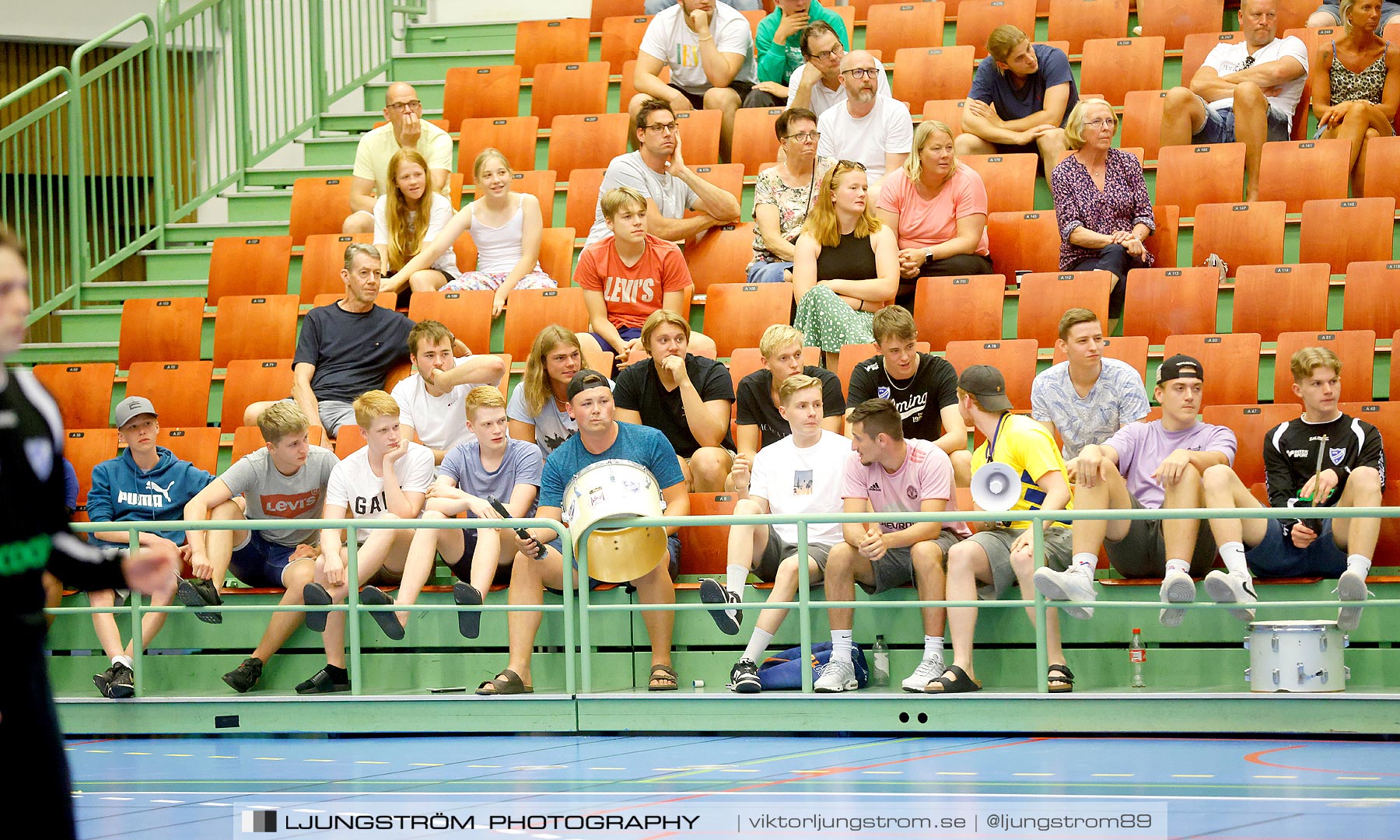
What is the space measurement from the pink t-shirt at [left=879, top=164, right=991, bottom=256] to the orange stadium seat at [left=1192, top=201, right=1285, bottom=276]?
3.60 ft

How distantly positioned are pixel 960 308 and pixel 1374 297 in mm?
1936

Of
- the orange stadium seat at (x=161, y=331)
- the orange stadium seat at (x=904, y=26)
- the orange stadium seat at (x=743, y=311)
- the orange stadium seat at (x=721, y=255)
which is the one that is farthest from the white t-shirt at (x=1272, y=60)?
the orange stadium seat at (x=161, y=331)

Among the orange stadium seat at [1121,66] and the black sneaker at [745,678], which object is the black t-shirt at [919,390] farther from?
the orange stadium seat at [1121,66]

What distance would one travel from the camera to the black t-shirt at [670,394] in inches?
273

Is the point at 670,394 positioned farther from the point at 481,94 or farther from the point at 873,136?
the point at 481,94

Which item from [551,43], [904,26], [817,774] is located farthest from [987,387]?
[551,43]

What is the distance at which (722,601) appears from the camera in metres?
5.99

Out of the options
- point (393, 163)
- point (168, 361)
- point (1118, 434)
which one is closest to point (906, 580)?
point (1118, 434)

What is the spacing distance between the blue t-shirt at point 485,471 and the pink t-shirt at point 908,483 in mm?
1449

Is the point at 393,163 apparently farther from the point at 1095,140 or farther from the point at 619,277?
the point at 1095,140

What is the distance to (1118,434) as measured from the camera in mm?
6180

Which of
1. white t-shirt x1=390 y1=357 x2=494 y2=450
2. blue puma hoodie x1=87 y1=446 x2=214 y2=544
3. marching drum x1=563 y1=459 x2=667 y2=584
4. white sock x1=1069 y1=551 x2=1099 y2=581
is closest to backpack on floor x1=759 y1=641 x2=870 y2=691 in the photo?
marching drum x1=563 y1=459 x2=667 y2=584

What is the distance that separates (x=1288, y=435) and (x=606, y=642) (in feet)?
9.57

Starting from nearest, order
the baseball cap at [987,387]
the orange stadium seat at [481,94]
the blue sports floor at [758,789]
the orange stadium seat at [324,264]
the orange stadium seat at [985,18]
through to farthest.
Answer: the blue sports floor at [758,789], the baseball cap at [987,387], the orange stadium seat at [324,264], the orange stadium seat at [985,18], the orange stadium seat at [481,94]
